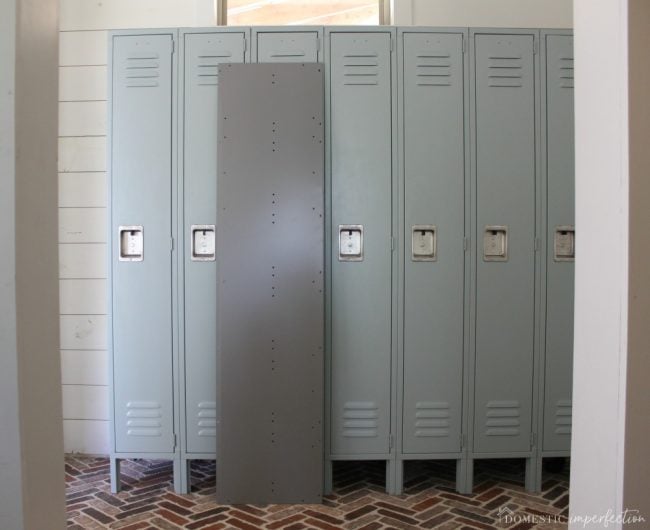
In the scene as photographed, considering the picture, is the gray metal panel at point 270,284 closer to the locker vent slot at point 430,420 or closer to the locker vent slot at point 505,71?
the locker vent slot at point 430,420

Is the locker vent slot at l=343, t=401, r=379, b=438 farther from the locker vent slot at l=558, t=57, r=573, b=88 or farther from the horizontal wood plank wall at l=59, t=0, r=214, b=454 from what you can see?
the locker vent slot at l=558, t=57, r=573, b=88

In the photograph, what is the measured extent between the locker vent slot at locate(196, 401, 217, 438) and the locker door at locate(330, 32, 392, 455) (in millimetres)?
780

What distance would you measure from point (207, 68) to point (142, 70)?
427mm

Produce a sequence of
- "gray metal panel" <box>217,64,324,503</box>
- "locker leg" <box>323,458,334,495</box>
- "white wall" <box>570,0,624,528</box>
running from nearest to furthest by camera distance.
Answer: "white wall" <box>570,0,624,528</box> → "gray metal panel" <box>217,64,324,503</box> → "locker leg" <box>323,458,334,495</box>

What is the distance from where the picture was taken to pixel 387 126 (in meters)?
2.94

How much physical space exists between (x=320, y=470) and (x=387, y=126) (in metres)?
2.22

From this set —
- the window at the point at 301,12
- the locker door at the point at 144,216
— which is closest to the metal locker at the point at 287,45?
the locker door at the point at 144,216

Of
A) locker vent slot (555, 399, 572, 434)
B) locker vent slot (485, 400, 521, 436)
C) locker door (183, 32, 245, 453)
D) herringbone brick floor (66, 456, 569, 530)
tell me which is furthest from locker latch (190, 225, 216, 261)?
locker vent slot (555, 399, 572, 434)

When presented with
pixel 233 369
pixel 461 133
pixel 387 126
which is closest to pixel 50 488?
pixel 233 369

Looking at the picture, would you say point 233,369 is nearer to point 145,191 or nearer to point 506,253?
point 145,191

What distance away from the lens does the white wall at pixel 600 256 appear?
1.19 meters

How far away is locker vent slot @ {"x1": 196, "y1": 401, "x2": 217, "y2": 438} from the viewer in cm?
293

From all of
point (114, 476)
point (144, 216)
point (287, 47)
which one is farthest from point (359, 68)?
point (114, 476)

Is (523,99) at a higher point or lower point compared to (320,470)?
higher
